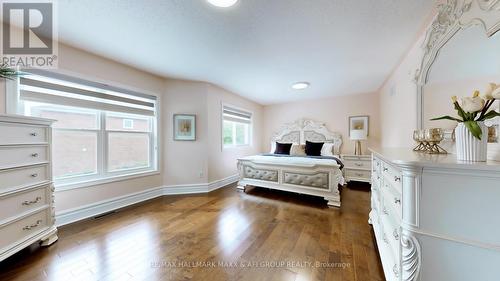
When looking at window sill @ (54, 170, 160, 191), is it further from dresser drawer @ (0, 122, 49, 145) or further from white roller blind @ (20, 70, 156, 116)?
white roller blind @ (20, 70, 156, 116)

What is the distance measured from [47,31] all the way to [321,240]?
376cm

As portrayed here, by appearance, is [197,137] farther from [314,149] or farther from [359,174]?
[359,174]

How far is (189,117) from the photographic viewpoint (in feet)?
11.9

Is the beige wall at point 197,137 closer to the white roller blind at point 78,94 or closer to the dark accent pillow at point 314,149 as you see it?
the white roller blind at point 78,94

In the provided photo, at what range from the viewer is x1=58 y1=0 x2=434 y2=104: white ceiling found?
1.65 meters

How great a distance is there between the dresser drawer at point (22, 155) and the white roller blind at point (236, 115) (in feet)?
9.78

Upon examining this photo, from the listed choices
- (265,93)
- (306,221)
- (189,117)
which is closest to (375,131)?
(265,93)

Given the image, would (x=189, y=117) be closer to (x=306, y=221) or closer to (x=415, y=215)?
(x=306, y=221)

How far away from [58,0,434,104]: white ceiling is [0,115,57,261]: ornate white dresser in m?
1.14

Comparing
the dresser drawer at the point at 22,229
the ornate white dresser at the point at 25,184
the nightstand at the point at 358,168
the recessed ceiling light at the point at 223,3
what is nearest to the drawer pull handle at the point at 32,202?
the ornate white dresser at the point at 25,184

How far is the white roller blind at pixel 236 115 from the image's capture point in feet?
14.6

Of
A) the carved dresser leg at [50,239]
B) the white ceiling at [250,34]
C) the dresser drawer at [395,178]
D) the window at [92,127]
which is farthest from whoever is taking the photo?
the window at [92,127]

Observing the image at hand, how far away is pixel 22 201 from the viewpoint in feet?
5.41

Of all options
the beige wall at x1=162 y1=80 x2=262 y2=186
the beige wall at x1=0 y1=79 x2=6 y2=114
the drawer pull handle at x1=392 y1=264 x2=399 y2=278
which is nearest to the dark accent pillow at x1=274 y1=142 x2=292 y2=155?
the beige wall at x1=162 y1=80 x2=262 y2=186
